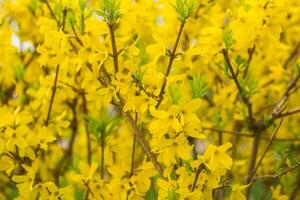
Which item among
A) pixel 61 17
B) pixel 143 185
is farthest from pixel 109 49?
pixel 143 185

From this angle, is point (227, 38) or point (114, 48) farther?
point (227, 38)

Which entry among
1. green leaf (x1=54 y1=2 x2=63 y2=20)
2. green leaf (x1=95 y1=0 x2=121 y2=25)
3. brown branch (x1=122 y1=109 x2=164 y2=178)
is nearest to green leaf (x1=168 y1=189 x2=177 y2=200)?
brown branch (x1=122 y1=109 x2=164 y2=178)

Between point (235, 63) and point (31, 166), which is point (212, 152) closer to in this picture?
point (235, 63)

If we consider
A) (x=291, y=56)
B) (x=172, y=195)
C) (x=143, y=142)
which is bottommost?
(x=172, y=195)

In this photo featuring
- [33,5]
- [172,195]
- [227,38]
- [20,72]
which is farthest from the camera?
[20,72]

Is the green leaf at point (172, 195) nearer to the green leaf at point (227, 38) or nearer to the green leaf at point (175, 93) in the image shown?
the green leaf at point (175, 93)

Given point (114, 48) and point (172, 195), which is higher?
point (114, 48)

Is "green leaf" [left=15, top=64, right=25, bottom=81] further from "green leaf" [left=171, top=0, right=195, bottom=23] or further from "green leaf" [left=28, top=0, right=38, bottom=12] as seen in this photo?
"green leaf" [left=171, top=0, right=195, bottom=23]

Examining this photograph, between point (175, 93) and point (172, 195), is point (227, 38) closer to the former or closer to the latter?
point (175, 93)

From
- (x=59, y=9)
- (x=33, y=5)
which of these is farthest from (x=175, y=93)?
(x=33, y=5)
